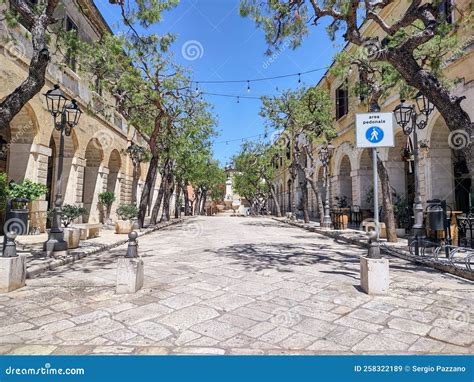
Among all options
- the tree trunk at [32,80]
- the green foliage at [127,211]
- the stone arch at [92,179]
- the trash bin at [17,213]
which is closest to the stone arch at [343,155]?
the green foliage at [127,211]

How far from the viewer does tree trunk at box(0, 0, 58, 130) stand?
5.16 metres

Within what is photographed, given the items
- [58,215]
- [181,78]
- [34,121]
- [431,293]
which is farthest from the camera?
[181,78]

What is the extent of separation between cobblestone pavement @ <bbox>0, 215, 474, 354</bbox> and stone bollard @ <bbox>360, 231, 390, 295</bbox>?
16cm

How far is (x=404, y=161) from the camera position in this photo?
14.8 metres

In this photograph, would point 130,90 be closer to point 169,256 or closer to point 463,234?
point 169,256

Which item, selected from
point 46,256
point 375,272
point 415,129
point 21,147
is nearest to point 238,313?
point 375,272

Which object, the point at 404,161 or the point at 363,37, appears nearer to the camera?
the point at 363,37

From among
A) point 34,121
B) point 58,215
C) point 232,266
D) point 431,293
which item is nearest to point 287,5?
point 232,266

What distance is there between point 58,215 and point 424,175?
483 inches

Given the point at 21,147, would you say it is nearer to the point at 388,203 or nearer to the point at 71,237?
the point at 71,237

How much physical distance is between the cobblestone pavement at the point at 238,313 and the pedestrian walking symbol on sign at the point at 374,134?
7.40ft

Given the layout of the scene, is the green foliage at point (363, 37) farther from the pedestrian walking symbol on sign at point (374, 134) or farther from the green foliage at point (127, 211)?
the green foliage at point (127, 211)

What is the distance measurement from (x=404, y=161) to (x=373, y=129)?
11620 millimetres

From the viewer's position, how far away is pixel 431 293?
448 cm
